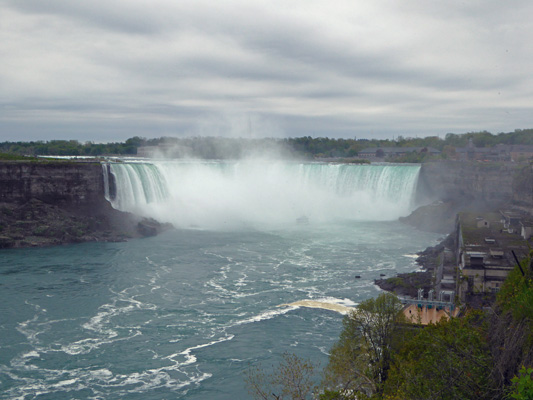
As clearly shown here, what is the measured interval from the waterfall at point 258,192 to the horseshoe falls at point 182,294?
0.22 m

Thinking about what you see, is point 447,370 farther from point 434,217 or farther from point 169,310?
point 434,217

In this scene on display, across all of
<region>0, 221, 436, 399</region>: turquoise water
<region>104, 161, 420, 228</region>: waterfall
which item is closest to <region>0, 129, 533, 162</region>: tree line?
<region>104, 161, 420, 228</region>: waterfall

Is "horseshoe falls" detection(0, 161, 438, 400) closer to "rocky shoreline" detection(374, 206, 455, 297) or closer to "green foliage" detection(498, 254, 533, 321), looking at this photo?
"rocky shoreline" detection(374, 206, 455, 297)

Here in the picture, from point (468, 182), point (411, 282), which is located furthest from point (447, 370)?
point (468, 182)

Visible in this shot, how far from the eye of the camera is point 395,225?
43.8 m

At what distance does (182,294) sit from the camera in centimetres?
2277

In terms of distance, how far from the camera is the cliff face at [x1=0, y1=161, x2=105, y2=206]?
37.7 metres

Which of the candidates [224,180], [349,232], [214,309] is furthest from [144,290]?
[224,180]

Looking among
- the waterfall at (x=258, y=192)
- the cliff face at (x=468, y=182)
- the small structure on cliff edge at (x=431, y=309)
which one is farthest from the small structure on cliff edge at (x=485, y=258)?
the waterfall at (x=258, y=192)

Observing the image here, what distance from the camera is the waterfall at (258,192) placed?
43688 millimetres

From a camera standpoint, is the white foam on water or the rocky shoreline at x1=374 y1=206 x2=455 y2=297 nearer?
the white foam on water

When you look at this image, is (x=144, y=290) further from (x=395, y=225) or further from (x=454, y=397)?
(x=395, y=225)

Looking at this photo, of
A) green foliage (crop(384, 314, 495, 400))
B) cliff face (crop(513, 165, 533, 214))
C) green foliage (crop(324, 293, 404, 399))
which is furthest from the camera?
cliff face (crop(513, 165, 533, 214))

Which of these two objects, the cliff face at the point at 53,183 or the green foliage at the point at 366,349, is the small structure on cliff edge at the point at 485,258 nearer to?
the green foliage at the point at 366,349
